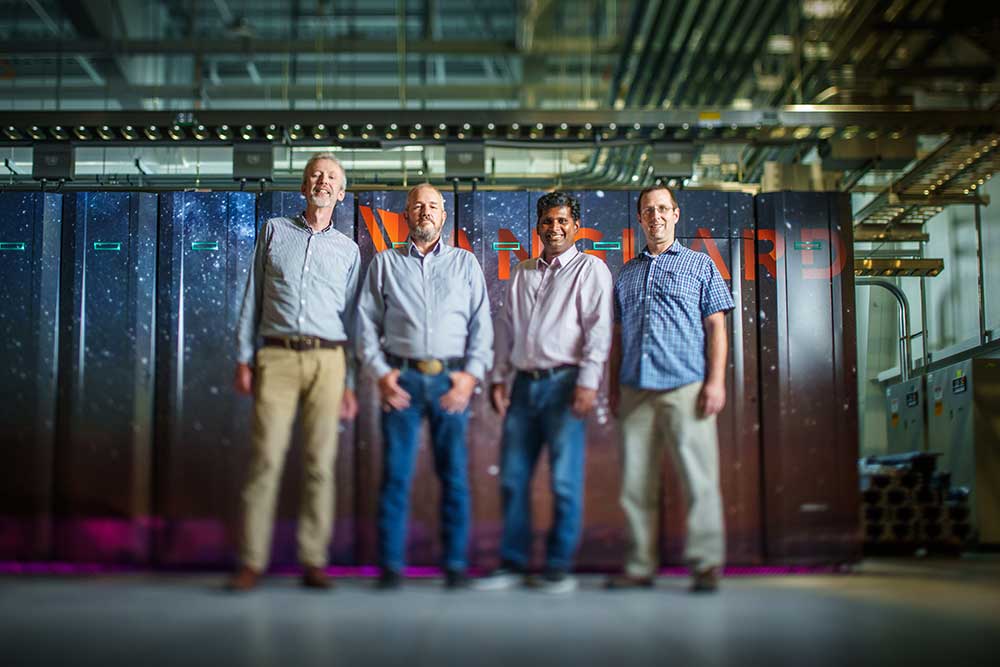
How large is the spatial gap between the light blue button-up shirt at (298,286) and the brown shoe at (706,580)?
176 centimetres

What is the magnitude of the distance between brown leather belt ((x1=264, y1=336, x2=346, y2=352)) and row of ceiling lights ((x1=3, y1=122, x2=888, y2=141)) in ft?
5.17

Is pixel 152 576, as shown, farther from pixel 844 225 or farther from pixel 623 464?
pixel 844 225

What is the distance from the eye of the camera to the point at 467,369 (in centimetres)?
398

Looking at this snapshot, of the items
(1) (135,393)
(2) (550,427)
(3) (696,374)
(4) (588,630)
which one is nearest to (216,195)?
(1) (135,393)

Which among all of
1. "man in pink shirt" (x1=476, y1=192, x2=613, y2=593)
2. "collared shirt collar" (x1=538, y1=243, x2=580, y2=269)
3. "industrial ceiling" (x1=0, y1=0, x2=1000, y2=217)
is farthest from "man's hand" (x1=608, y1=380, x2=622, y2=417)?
"industrial ceiling" (x1=0, y1=0, x2=1000, y2=217)

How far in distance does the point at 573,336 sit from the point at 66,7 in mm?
6390

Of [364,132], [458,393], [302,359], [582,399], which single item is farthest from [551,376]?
[364,132]

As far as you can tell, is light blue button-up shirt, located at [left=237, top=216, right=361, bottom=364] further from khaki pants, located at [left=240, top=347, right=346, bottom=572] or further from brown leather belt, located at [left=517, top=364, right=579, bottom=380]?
brown leather belt, located at [left=517, top=364, right=579, bottom=380]

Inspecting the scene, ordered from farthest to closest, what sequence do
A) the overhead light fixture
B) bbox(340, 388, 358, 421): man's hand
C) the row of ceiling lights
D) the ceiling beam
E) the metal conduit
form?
the ceiling beam → the metal conduit → the overhead light fixture → the row of ceiling lights → bbox(340, 388, 358, 421): man's hand

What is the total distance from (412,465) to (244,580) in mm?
786

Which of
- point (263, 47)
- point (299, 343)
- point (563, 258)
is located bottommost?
point (299, 343)

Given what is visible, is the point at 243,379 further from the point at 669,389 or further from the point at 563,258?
the point at 669,389

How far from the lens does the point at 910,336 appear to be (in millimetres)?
7578

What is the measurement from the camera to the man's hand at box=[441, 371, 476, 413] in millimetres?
3904
